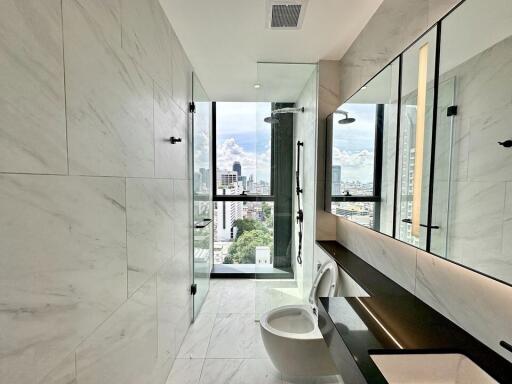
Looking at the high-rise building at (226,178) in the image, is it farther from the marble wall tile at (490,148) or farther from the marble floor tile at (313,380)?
the marble wall tile at (490,148)

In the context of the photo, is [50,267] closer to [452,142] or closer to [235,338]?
[452,142]

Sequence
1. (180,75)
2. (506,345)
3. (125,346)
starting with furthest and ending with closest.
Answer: (180,75), (125,346), (506,345)

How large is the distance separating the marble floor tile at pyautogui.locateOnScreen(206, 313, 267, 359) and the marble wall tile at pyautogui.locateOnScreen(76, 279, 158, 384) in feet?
2.37

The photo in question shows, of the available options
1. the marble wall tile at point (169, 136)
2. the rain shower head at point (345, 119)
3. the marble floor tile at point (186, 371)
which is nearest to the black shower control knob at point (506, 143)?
the rain shower head at point (345, 119)

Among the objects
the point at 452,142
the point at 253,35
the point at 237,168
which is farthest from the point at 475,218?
the point at 237,168

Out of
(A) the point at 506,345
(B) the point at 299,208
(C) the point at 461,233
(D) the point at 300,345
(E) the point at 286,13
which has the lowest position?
(D) the point at 300,345

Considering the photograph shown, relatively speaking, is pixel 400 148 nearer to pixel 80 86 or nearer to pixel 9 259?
pixel 80 86

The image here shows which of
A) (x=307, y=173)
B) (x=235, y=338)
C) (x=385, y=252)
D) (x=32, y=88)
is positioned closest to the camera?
(x=32, y=88)

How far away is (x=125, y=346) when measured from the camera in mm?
1179

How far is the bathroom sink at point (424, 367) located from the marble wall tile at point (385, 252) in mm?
491

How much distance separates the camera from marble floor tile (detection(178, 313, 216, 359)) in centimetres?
208

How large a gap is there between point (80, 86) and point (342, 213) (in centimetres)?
188

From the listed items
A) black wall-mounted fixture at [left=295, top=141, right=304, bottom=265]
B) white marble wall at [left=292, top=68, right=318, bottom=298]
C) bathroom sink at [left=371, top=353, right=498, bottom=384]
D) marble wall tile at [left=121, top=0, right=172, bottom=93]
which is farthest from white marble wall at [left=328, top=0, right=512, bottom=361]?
marble wall tile at [left=121, top=0, right=172, bottom=93]

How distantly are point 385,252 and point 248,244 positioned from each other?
2054 millimetres
